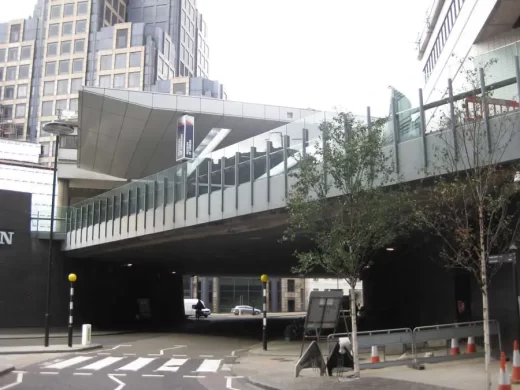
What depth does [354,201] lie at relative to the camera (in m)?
13.2

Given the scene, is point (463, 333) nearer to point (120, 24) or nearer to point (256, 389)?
point (256, 389)

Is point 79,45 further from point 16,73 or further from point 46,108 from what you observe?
point 16,73

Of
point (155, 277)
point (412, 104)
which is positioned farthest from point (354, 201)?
point (155, 277)

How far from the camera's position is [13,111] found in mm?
104250

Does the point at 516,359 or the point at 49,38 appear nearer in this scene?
the point at 516,359

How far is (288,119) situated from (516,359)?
28085 mm

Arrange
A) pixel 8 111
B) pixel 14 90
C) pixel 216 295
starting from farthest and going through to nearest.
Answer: pixel 14 90
pixel 8 111
pixel 216 295

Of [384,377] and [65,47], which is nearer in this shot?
[384,377]

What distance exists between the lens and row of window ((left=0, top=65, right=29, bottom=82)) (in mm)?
105312

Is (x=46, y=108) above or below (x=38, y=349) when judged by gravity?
above

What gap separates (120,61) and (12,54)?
2238 cm

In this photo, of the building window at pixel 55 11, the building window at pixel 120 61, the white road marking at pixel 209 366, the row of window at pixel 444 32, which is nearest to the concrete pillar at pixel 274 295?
the row of window at pixel 444 32

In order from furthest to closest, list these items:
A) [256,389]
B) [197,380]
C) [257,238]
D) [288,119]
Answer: [288,119] < [257,238] < [197,380] < [256,389]

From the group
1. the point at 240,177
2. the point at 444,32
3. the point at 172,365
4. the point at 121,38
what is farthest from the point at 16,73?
the point at 172,365
